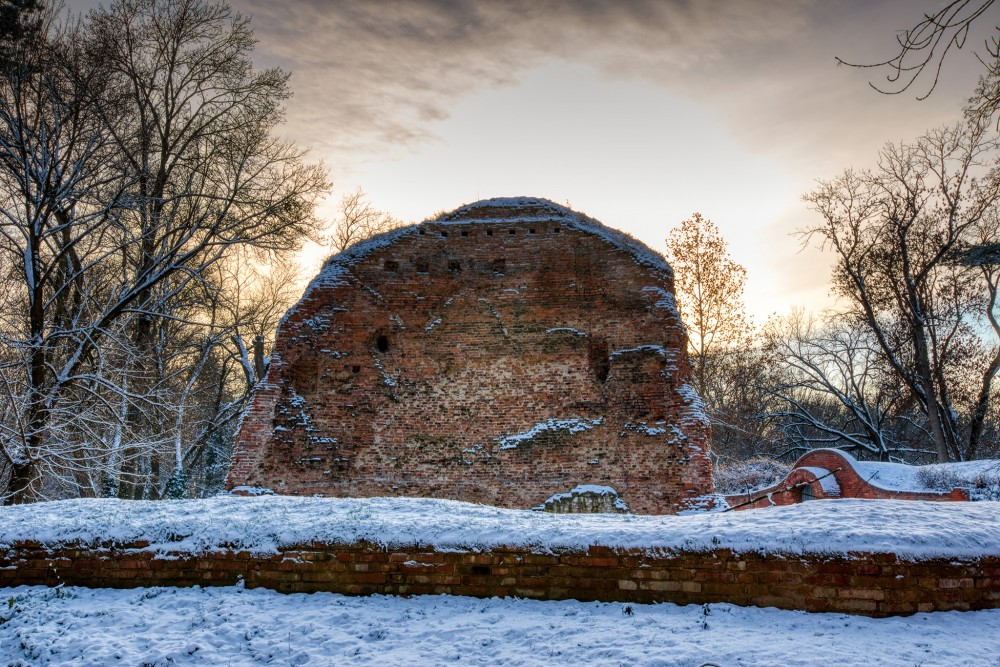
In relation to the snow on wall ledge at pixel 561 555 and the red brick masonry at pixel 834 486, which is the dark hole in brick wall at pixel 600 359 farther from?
the snow on wall ledge at pixel 561 555

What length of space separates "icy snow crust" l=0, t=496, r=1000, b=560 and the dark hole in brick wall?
218 inches

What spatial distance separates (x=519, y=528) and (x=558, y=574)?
47 cm

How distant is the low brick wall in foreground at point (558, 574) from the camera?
415cm

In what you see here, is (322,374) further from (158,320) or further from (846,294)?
(846,294)

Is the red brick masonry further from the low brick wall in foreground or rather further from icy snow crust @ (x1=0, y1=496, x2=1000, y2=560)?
the low brick wall in foreground

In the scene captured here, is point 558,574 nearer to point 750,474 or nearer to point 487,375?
point 487,375

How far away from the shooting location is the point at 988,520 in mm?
4816

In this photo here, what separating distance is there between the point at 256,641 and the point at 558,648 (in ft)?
6.21

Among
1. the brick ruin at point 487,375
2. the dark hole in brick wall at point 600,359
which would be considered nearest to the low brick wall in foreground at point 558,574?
the brick ruin at point 487,375

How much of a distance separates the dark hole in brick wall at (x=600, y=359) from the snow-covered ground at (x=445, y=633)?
22.7ft

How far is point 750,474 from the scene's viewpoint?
2331 cm

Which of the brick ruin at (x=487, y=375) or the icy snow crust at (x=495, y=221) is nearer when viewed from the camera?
the brick ruin at (x=487, y=375)

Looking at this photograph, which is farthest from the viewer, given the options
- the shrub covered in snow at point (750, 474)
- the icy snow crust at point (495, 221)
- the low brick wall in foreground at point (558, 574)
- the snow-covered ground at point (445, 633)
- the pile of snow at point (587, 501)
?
the shrub covered in snow at point (750, 474)

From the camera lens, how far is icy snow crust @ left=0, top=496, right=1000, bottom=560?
4312mm
